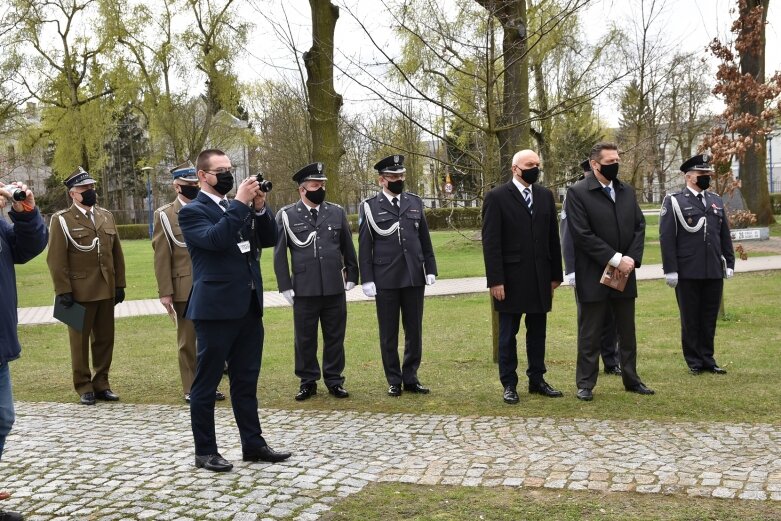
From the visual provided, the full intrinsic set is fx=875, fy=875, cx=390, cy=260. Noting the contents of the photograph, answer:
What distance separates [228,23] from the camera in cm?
4269

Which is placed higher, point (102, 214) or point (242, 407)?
point (102, 214)

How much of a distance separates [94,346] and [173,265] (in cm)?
128

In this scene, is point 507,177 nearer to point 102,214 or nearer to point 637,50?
point 102,214

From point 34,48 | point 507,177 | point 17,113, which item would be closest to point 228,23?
point 34,48

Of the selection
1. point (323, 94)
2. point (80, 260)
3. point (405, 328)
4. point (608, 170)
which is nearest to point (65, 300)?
point (80, 260)

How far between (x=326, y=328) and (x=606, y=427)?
9.61 ft

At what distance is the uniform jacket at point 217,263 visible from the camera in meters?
5.64

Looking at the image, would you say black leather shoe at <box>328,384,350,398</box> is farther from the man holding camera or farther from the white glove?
the man holding camera

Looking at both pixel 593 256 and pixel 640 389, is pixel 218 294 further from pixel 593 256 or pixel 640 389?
pixel 640 389

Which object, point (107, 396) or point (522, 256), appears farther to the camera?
point (107, 396)

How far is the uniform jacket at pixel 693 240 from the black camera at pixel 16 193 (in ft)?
20.1

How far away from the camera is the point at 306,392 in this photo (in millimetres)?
8109

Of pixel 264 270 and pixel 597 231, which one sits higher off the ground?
pixel 597 231

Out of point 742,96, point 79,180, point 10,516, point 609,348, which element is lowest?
point 10,516
